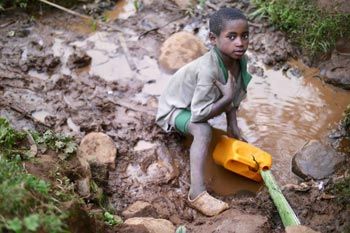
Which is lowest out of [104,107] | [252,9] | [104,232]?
[104,107]

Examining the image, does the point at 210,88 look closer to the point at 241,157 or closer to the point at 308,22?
the point at 241,157

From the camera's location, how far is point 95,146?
12.4 ft

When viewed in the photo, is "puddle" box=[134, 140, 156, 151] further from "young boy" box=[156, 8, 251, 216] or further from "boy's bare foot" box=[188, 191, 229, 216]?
"boy's bare foot" box=[188, 191, 229, 216]

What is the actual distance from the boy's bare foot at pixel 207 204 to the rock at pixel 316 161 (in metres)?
0.77

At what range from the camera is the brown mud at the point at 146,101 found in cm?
357

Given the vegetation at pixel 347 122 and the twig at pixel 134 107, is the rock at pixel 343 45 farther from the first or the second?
the twig at pixel 134 107

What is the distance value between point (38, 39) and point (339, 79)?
310cm

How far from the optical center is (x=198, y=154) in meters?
3.55

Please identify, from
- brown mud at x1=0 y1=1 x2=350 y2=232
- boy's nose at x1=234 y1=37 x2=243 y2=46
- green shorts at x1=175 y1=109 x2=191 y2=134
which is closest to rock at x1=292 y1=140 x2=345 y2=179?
brown mud at x1=0 y1=1 x2=350 y2=232

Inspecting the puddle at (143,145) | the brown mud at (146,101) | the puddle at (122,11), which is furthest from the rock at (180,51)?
the puddle at (143,145)

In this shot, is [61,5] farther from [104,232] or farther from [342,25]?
[104,232]

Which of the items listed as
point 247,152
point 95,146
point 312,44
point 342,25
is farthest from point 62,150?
point 342,25

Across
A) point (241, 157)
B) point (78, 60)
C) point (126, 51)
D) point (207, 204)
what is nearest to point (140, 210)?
point (207, 204)

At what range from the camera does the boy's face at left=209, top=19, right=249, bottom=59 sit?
10.9 ft
